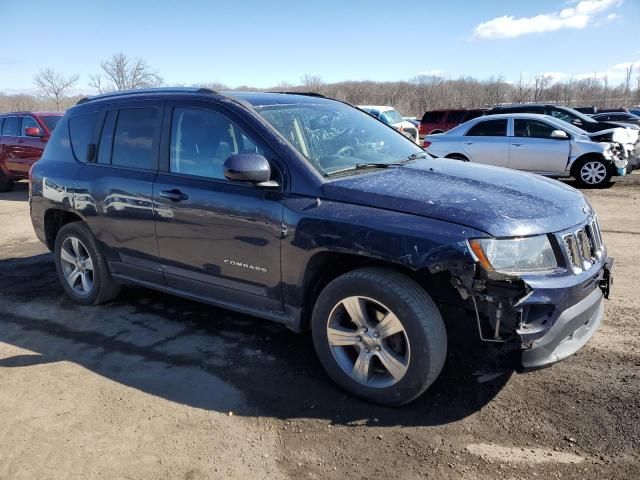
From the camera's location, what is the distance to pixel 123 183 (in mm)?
4102

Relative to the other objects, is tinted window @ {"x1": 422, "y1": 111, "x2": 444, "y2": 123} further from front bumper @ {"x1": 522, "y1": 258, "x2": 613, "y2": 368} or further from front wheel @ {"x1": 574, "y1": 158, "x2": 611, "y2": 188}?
front bumper @ {"x1": 522, "y1": 258, "x2": 613, "y2": 368}

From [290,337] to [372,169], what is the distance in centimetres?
147

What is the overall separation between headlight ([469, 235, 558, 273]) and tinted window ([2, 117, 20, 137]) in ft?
41.9

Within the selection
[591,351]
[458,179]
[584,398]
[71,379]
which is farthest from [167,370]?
[591,351]

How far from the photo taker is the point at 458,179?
132 inches

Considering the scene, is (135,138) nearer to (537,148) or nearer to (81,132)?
(81,132)

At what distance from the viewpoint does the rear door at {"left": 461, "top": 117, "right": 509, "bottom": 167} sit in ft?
37.1

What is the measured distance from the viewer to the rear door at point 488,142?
37.1ft

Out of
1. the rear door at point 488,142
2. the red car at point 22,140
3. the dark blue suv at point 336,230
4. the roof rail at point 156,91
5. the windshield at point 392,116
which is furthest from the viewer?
the windshield at point 392,116

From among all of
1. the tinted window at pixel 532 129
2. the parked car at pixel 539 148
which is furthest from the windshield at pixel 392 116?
the tinted window at pixel 532 129

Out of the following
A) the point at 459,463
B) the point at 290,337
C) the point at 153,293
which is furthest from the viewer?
the point at 153,293

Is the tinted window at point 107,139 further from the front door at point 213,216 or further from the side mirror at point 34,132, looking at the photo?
the side mirror at point 34,132

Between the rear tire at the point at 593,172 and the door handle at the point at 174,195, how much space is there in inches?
392

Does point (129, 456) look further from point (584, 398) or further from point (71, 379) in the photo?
point (584, 398)
